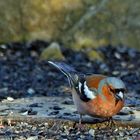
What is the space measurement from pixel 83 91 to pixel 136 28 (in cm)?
620

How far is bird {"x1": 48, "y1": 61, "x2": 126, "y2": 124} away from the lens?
17.3 ft

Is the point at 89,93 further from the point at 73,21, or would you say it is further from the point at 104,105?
the point at 73,21

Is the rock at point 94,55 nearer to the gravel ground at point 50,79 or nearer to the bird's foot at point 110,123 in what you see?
the gravel ground at point 50,79

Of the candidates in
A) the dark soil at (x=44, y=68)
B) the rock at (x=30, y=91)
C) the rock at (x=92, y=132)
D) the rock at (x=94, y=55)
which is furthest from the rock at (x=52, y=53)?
the rock at (x=92, y=132)

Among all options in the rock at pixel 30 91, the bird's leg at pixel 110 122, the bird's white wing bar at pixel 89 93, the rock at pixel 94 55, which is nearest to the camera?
the bird's white wing bar at pixel 89 93

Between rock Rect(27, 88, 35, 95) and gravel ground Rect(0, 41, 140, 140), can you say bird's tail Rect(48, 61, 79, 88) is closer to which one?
gravel ground Rect(0, 41, 140, 140)

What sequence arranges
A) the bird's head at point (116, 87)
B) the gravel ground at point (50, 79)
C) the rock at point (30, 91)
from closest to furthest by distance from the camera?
the bird's head at point (116, 87) → the gravel ground at point (50, 79) → the rock at point (30, 91)

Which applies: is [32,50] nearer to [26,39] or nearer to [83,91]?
[26,39]

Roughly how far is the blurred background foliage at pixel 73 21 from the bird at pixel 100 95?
5.76 m

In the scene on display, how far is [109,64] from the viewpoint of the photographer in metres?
10.4

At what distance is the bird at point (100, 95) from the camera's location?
17.3 feet

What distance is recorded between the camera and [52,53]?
410 inches

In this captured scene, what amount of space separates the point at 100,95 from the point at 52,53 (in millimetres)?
5118

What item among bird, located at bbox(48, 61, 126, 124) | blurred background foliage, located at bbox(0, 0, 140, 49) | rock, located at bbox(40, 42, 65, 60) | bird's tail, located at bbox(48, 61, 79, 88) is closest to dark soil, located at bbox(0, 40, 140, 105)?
rock, located at bbox(40, 42, 65, 60)
